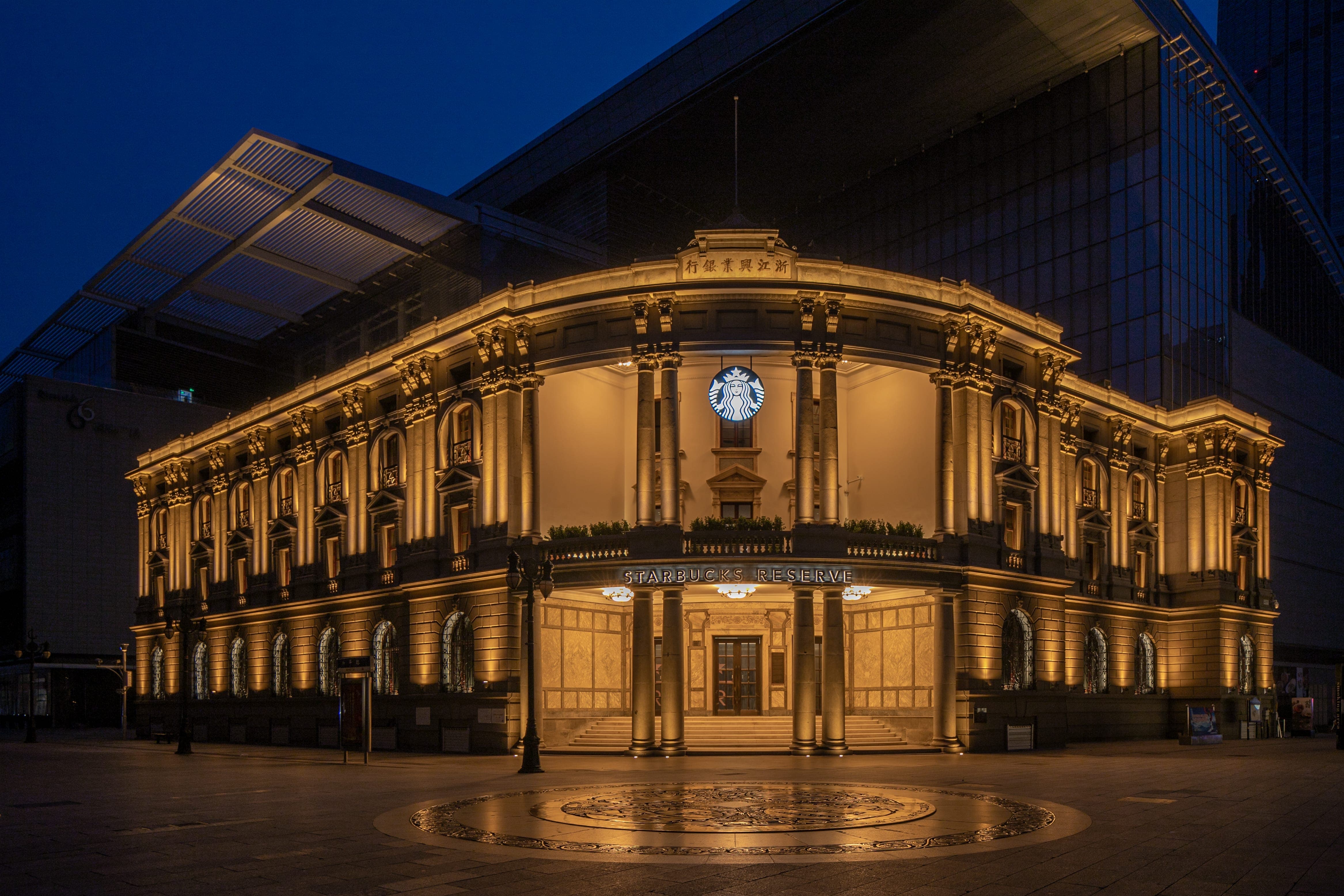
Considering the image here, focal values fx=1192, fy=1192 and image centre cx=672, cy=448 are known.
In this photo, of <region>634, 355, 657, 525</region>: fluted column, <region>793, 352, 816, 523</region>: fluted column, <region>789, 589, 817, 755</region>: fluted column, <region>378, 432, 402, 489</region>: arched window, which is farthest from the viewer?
<region>378, 432, 402, 489</region>: arched window

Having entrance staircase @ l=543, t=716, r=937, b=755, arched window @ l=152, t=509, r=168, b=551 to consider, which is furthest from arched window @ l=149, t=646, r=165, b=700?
entrance staircase @ l=543, t=716, r=937, b=755

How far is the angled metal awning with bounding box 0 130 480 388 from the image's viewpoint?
195 ft

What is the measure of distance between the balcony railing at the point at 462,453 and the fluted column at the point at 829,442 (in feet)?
44.9

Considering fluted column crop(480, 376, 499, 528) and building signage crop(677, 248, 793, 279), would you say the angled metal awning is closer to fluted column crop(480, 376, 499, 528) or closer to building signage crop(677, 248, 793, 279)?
fluted column crop(480, 376, 499, 528)

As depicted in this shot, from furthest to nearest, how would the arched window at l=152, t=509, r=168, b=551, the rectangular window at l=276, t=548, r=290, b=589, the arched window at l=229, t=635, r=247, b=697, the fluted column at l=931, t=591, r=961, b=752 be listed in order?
the arched window at l=152, t=509, r=168, b=551 < the arched window at l=229, t=635, r=247, b=697 < the rectangular window at l=276, t=548, r=290, b=589 < the fluted column at l=931, t=591, r=961, b=752

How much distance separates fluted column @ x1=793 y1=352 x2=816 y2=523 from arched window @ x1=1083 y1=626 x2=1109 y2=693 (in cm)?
2045

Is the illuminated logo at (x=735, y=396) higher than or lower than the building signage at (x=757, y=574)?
higher

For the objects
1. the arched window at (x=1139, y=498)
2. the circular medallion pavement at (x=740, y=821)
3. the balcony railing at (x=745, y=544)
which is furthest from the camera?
the arched window at (x=1139, y=498)

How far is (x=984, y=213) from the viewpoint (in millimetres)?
76875

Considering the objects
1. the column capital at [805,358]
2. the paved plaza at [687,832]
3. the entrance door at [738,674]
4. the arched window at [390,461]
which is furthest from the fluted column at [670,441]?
the arched window at [390,461]

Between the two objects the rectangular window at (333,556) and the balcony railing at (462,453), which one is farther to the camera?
the rectangular window at (333,556)

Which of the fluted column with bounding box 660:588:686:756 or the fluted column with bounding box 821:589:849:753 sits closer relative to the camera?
the fluted column with bounding box 821:589:849:753

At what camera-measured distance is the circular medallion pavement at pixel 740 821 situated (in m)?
16.8

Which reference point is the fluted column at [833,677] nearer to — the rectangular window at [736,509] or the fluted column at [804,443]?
the fluted column at [804,443]
